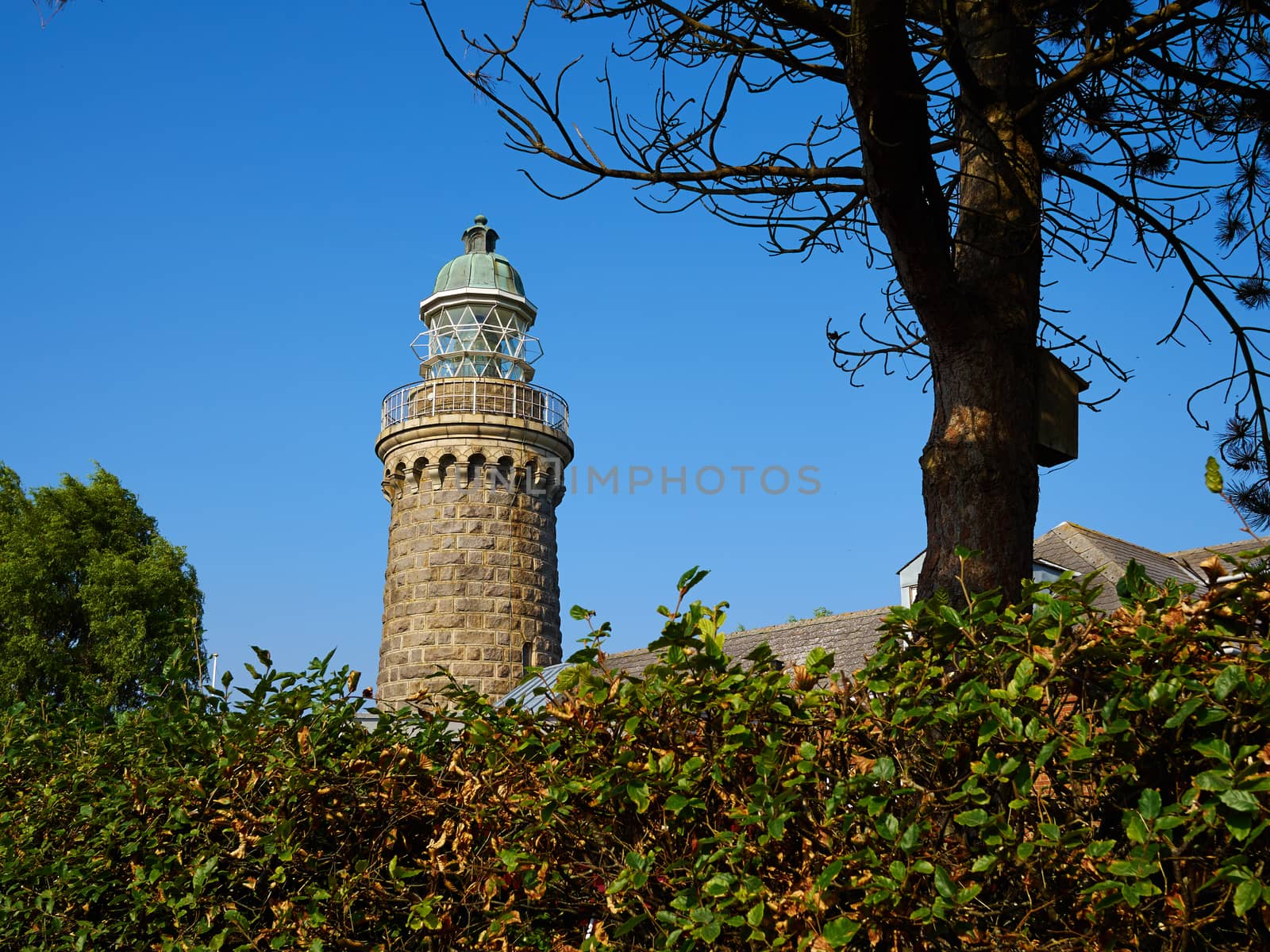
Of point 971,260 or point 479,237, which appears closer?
point 971,260

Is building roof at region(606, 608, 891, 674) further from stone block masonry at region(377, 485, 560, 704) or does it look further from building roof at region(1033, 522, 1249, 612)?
stone block masonry at region(377, 485, 560, 704)

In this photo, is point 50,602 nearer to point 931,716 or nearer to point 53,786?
point 53,786

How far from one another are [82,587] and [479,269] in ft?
48.2

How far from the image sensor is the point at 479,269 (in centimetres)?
2859

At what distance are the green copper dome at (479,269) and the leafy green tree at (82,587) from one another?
10.9 meters

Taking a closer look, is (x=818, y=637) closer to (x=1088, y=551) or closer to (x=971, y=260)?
(x=1088, y=551)

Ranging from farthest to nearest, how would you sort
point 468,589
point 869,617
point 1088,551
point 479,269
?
point 479,269 < point 468,589 < point 1088,551 < point 869,617

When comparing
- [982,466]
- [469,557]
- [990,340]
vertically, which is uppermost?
[469,557]

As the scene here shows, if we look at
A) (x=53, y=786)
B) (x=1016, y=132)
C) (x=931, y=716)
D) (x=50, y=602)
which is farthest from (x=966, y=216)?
(x=50, y=602)

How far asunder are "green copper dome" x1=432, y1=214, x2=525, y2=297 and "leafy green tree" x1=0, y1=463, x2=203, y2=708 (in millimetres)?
10878

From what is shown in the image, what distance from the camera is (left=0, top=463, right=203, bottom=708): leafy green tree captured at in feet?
99.0

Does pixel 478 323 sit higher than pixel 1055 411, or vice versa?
pixel 478 323

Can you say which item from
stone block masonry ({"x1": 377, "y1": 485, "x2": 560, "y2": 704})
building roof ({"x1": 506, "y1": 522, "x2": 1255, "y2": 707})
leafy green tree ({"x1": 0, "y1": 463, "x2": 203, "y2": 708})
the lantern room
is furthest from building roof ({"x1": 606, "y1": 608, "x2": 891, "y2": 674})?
leafy green tree ({"x1": 0, "y1": 463, "x2": 203, "y2": 708})

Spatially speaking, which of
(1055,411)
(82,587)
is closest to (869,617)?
(1055,411)
